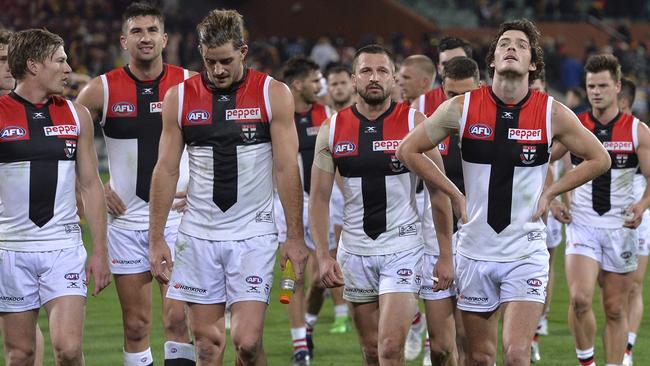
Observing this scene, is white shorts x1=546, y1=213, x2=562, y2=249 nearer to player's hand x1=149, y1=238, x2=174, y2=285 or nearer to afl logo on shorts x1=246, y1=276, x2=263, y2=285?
afl logo on shorts x1=246, y1=276, x2=263, y2=285

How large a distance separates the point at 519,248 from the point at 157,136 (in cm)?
273

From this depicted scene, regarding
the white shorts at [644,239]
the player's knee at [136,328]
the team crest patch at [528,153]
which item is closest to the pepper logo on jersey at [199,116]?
the player's knee at [136,328]

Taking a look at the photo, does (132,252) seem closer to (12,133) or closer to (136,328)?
(136,328)

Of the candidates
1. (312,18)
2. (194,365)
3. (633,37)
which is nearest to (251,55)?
(312,18)

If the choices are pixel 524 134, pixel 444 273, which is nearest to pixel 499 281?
pixel 444 273

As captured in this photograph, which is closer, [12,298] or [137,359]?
[12,298]

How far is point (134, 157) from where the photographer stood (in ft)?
27.6

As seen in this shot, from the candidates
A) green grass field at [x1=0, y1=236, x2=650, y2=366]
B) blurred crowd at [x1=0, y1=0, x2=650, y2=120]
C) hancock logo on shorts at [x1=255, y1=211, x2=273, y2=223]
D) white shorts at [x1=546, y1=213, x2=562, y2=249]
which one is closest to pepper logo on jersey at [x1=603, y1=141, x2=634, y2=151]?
white shorts at [x1=546, y1=213, x2=562, y2=249]

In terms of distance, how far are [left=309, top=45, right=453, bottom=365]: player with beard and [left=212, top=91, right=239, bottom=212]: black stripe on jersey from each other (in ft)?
2.56

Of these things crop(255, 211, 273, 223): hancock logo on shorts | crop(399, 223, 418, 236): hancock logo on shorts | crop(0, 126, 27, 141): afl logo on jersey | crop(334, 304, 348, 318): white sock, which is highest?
crop(0, 126, 27, 141): afl logo on jersey

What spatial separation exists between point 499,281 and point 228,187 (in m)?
1.77

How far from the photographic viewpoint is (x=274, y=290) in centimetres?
1514

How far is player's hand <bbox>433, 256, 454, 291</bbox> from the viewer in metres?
7.59

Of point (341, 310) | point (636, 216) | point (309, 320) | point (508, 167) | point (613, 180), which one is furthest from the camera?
point (341, 310)
